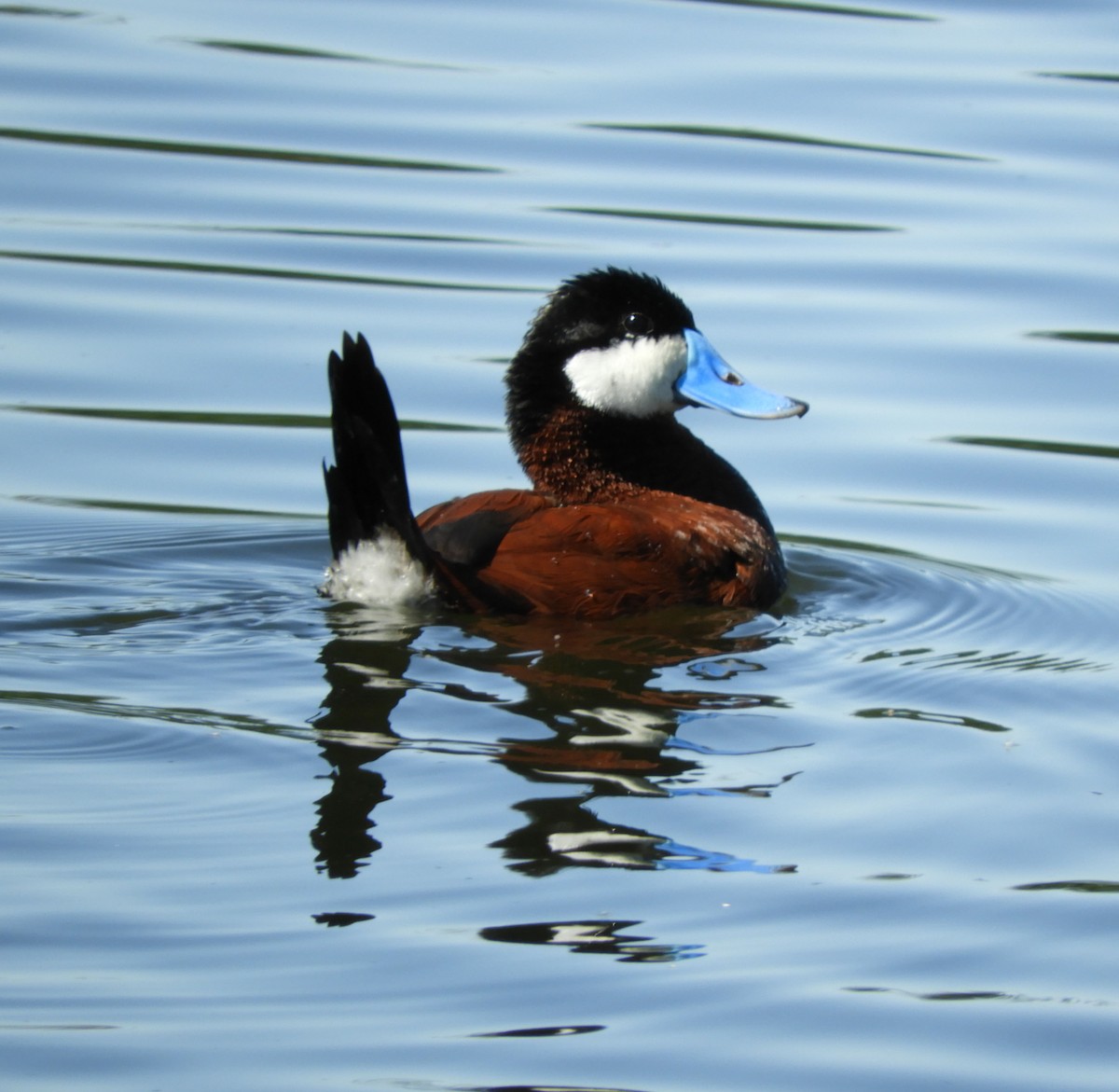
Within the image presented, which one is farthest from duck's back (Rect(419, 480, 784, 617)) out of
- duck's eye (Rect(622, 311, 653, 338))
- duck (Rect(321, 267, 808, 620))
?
duck's eye (Rect(622, 311, 653, 338))

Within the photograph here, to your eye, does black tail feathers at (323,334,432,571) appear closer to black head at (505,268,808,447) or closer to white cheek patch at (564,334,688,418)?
black head at (505,268,808,447)

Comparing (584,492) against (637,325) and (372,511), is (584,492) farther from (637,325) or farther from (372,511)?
(372,511)

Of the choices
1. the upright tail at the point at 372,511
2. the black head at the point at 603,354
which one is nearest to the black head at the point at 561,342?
the black head at the point at 603,354

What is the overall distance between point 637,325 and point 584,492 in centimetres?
51

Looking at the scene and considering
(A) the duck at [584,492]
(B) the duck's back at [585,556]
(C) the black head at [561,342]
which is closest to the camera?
(A) the duck at [584,492]

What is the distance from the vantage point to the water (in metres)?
3.62

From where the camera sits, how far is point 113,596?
6211mm

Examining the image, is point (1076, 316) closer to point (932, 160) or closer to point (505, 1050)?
point (932, 160)

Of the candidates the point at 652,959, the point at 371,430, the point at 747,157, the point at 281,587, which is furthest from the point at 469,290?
the point at 652,959

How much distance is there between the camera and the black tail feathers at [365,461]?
5277 mm

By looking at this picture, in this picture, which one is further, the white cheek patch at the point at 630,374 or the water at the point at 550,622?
the white cheek patch at the point at 630,374

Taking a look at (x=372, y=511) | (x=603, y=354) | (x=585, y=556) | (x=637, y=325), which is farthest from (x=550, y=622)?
(x=637, y=325)

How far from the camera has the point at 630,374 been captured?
6324 millimetres

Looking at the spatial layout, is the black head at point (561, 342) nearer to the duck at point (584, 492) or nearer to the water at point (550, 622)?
the duck at point (584, 492)
